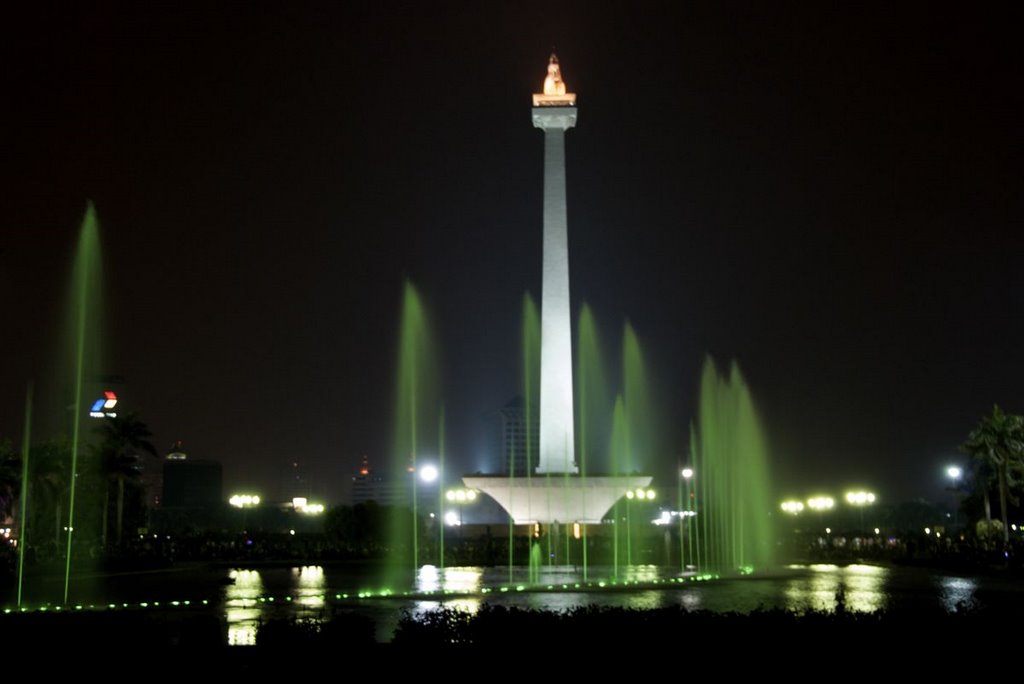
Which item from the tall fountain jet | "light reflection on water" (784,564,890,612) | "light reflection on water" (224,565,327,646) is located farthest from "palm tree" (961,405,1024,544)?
"light reflection on water" (224,565,327,646)

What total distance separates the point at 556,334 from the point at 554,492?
836 centimetres

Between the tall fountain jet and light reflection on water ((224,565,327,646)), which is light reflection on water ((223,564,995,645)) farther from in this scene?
the tall fountain jet

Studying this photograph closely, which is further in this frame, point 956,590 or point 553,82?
point 553,82

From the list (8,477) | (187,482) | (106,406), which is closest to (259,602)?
(8,477)

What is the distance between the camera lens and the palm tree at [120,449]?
49.9 metres

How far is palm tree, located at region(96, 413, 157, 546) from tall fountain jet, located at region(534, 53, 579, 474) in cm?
1972

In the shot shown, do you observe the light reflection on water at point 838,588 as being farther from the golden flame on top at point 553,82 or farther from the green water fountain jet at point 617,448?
the golden flame on top at point 553,82

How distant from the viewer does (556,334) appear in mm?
59000

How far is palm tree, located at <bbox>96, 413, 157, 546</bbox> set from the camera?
4994 centimetres

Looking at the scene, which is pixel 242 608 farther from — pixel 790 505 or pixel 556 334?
pixel 790 505

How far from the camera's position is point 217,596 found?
78.5 feet

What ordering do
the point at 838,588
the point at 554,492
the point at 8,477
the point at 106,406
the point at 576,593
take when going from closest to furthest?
the point at 838,588 < the point at 576,593 < the point at 8,477 < the point at 106,406 < the point at 554,492

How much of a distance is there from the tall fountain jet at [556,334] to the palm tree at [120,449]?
64.7 feet

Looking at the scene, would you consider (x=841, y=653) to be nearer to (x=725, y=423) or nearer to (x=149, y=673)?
(x=149, y=673)
